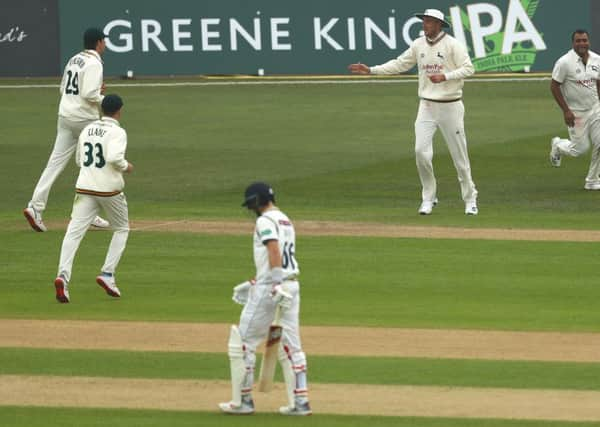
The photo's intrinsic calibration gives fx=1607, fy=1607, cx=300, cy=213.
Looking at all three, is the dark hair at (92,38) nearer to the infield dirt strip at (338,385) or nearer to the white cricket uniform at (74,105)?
the white cricket uniform at (74,105)

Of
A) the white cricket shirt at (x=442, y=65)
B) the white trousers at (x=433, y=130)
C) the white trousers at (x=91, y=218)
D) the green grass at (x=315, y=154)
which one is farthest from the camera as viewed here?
the green grass at (x=315, y=154)

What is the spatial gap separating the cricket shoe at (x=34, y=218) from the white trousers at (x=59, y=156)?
2.5 inches

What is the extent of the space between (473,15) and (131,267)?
2609 centimetres

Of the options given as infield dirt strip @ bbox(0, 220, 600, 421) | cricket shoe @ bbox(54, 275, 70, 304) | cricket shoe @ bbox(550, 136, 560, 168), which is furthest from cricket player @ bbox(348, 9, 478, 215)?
infield dirt strip @ bbox(0, 220, 600, 421)

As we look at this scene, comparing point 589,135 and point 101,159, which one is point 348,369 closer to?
point 101,159

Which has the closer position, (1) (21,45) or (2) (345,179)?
(2) (345,179)

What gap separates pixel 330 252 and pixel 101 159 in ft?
11.4

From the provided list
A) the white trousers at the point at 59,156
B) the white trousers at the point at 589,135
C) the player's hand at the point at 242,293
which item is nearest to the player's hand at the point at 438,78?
the white trousers at the point at 589,135

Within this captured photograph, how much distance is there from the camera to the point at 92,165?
14.1m

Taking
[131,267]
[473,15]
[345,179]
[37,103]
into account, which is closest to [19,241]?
[131,267]

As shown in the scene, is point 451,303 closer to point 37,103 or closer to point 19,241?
point 19,241

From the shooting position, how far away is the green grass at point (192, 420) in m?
9.88

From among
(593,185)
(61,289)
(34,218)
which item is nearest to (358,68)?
(34,218)

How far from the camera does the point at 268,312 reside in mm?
10336
